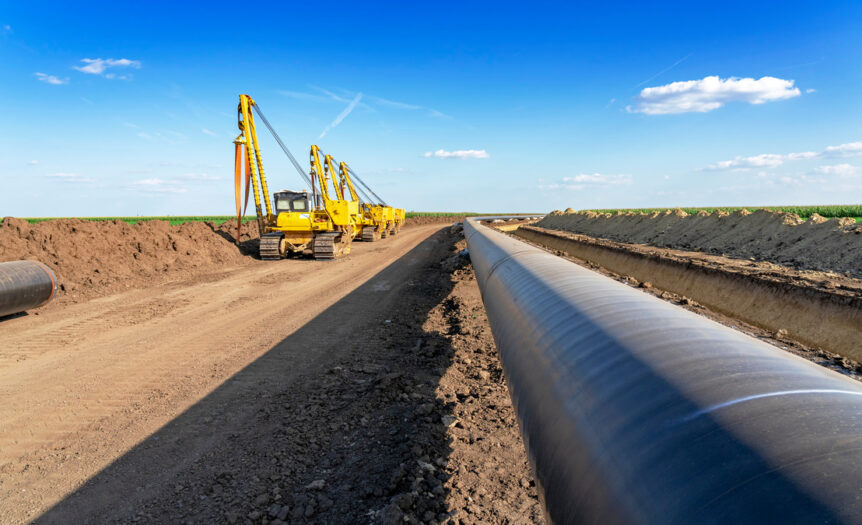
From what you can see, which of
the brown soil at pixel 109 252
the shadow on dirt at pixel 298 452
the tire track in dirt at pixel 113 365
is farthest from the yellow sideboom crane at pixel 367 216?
the shadow on dirt at pixel 298 452

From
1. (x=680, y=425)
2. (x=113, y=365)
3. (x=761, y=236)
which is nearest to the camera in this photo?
(x=680, y=425)

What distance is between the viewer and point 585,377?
1957 millimetres

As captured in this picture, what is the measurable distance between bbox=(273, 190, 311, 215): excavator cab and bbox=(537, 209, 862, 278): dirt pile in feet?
51.8

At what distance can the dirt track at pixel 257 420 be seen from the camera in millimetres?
3211

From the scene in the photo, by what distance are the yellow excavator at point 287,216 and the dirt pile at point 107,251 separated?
1.89 meters

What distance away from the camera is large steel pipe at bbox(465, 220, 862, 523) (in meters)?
1.12

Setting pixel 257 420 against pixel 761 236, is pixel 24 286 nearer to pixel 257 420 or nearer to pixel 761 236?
pixel 257 420

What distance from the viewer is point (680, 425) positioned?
55.4 inches

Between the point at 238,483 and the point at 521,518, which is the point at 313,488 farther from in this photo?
the point at 521,518

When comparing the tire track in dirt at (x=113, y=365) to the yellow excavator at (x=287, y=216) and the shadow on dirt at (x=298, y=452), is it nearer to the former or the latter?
the shadow on dirt at (x=298, y=452)

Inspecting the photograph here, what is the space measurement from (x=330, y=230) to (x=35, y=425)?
14646mm

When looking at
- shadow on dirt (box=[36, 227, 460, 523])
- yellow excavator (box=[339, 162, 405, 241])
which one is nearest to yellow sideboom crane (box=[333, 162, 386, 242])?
yellow excavator (box=[339, 162, 405, 241])

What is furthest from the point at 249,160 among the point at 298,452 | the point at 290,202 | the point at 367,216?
the point at 298,452

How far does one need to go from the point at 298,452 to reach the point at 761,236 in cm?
1691
